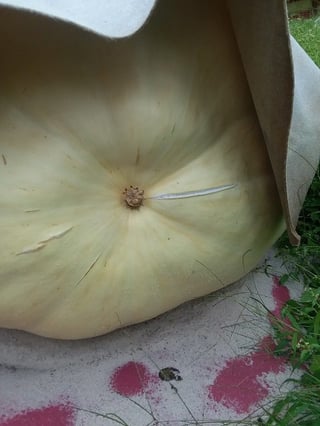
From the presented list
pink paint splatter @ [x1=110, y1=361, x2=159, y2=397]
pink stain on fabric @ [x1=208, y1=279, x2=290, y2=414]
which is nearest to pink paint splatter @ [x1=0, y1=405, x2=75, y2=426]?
pink paint splatter @ [x1=110, y1=361, x2=159, y2=397]

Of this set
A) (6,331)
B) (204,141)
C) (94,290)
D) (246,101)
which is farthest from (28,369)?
(246,101)

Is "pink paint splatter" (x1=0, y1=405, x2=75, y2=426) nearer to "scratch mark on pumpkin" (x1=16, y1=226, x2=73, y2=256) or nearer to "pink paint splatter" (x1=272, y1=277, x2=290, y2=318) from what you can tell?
"scratch mark on pumpkin" (x1=16, y1=226, x2=73, y2=256)

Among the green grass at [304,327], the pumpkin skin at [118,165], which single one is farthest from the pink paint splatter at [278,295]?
the pumpkin skin at [118,165]

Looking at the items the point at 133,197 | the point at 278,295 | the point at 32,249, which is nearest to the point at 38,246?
the point at 32,249

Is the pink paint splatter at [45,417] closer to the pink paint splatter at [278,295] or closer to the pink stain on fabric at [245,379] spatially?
the pink stain on fabric at [245,379]

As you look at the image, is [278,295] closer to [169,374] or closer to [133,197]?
Result: [169,374]

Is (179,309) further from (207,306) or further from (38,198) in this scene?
(38,198)
